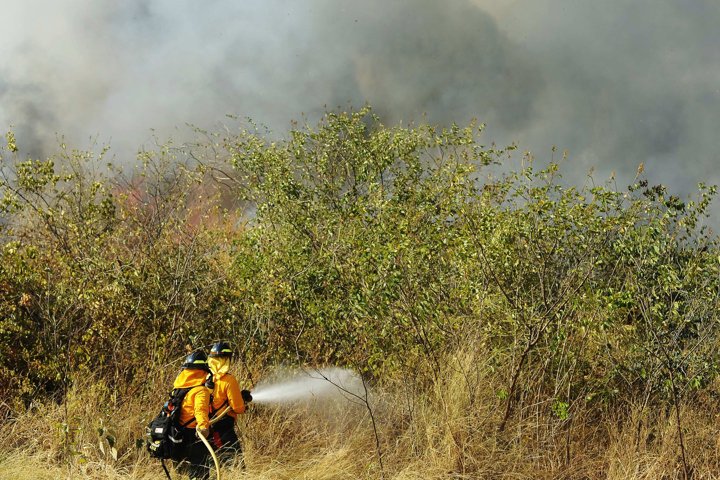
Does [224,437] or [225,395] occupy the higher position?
[225,395]

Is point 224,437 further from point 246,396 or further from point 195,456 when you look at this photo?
point 246,396

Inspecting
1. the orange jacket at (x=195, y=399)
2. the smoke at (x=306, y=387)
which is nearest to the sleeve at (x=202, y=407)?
the orange jacket at (x=195, y=399)

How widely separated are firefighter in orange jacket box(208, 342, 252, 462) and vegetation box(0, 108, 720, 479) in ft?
1.80

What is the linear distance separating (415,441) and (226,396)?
71.6 inches

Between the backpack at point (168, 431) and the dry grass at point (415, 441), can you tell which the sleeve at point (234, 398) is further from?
the dry grass at point (415, 441)

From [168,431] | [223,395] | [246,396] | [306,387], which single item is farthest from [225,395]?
[306,387]

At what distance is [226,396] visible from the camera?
4.46 meters

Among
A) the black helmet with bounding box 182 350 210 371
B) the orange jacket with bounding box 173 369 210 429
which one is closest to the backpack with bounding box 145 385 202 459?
the orange jacket with bounding box 173 369 210 429

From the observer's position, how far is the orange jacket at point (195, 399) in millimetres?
4203

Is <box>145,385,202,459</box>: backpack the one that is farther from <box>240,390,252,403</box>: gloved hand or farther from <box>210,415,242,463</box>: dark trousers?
<box>240,390,252,403</box>: gloved hand

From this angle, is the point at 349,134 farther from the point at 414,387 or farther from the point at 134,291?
the point at 414,387

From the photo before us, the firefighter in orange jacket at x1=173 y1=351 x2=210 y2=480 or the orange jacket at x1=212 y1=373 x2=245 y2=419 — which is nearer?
the firefighter in orange jacket at x1=173 y1=351 x2=210 y2=480

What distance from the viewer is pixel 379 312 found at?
5527 millimetres

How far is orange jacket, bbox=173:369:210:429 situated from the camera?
4.20 m
